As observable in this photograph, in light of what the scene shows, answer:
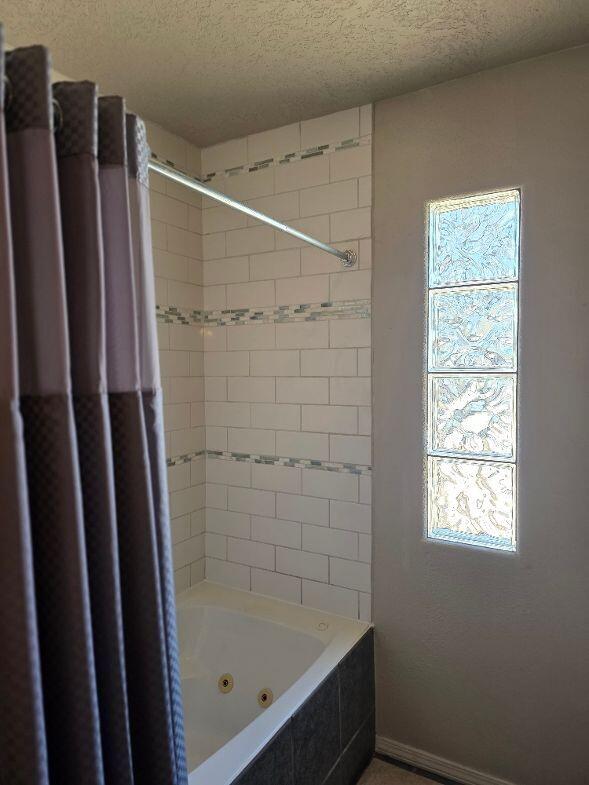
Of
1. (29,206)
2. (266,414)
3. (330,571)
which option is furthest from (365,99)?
(330,571)

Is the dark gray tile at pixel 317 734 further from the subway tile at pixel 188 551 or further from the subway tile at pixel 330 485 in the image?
the subway tile at pixel 188 551

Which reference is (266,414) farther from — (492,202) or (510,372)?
(492,202)

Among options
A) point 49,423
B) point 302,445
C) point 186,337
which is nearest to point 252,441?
point 302,445

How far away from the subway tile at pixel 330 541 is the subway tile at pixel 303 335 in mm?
827

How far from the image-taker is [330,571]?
2299 mm

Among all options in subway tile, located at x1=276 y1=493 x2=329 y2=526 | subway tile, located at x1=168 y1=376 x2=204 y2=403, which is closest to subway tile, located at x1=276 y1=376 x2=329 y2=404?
subway tile, located at x1=276 y1=493 x2=329 y2=526

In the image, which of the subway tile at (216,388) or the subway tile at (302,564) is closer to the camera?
the subway tile at (302,564)

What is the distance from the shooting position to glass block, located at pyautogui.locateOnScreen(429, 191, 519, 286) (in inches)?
75.8

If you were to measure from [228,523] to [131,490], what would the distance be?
5.72 ft

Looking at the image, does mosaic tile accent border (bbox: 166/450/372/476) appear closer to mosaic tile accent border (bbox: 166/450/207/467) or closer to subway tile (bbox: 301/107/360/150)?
mosaic tile accent border (bbox: 166/450/207/467)

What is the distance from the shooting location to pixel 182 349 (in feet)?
8.16

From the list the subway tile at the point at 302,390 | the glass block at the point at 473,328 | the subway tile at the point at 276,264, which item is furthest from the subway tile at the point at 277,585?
the subway tile at the point at 276,264

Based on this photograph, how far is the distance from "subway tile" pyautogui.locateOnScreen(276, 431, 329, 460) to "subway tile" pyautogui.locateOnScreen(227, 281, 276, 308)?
0.63 meters

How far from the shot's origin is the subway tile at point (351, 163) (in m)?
2.14
